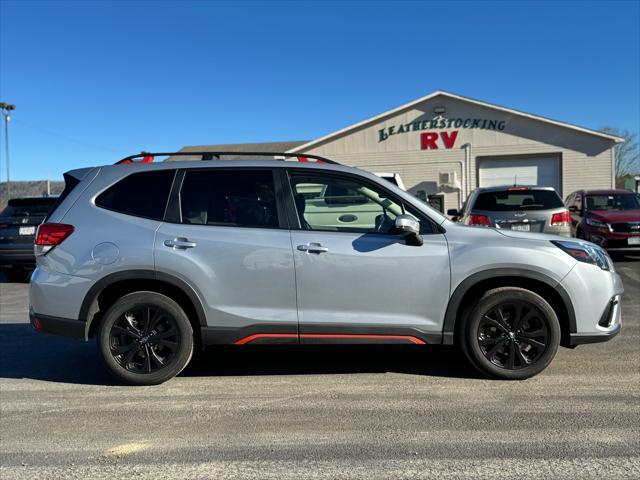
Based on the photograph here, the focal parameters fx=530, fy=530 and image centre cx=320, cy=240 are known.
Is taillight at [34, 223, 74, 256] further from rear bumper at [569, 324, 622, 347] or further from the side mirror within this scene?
rear bumper at [569, 324, 622, 347]

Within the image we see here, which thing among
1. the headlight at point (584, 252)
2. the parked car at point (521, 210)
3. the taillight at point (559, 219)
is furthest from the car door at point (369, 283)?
the taillight at point (559, 219)

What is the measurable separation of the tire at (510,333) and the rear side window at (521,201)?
5.18m

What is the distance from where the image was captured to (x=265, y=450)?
3324 mm

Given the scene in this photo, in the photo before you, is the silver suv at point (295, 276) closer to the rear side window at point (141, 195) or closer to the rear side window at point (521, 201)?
the rear side window at point (141, 195)

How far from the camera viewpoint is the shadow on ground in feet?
16.0

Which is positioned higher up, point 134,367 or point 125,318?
point 125,318

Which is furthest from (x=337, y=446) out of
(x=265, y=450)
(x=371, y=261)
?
(x=371, y=261)

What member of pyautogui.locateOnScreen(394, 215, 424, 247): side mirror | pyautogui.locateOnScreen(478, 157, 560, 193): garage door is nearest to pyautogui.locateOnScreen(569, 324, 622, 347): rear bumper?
pyautogui.locateOnScreen(394, 215, 424, 247): side mirror

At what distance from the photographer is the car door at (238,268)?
433 cm

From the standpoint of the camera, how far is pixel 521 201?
9.24m

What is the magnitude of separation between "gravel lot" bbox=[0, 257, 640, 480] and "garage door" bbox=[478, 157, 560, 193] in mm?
18317

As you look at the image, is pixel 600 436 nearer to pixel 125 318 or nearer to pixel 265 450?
pixel 265 450

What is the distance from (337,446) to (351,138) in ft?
71.4

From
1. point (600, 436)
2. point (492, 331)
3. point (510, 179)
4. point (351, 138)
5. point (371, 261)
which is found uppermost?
point (351, 138)
